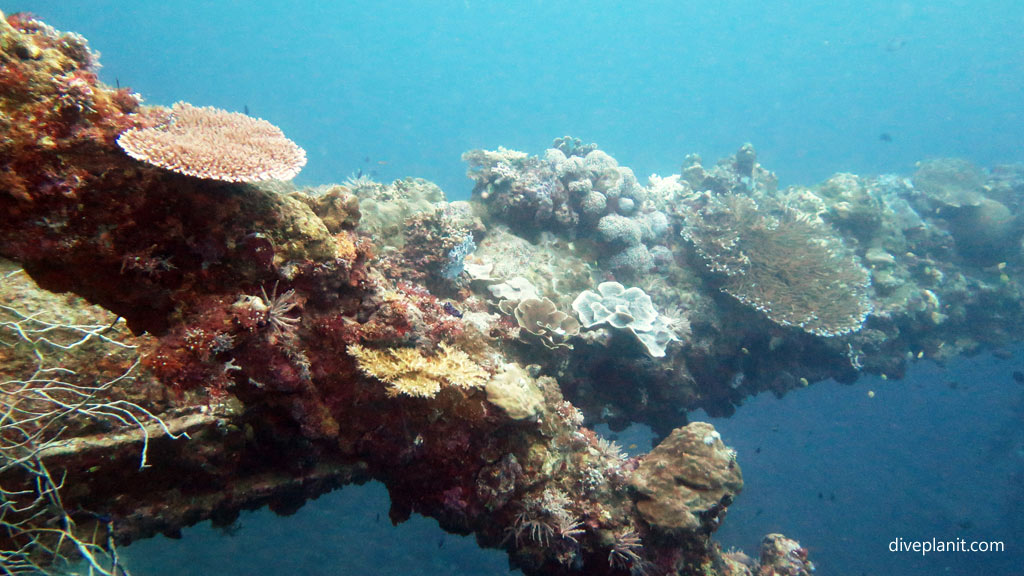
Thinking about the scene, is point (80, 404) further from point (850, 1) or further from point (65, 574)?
point (850, 1)

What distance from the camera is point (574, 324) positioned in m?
7.65

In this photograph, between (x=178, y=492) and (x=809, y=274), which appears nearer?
(x=178, y=492)

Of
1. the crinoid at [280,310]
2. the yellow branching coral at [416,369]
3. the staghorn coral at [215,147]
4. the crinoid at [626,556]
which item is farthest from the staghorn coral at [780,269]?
the staghorn coral at [215,147]

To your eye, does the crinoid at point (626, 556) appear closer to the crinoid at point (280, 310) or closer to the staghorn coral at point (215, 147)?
the crinoid at point (280, 310)

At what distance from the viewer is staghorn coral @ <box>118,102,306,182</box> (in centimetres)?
266

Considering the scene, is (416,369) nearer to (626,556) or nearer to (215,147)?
(215,147)

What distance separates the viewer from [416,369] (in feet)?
13.4

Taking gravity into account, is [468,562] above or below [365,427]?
below

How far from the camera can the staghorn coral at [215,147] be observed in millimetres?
2662

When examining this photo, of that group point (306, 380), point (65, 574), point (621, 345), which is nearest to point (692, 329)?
point (621, 345)

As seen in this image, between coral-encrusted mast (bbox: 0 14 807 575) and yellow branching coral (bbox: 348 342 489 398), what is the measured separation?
28 millimetres

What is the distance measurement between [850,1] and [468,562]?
162m

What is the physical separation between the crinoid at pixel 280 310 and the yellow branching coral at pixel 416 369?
0.61 meters

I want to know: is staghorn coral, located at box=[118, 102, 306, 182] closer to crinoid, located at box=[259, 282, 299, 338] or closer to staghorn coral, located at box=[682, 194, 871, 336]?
crinoid, located at box=[259, 282, 299, 338]
